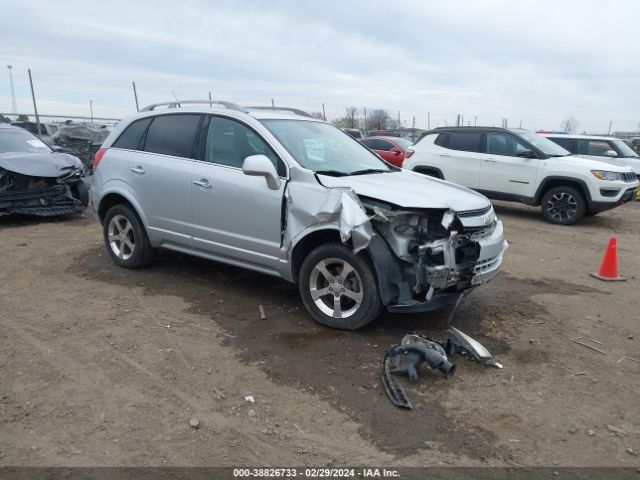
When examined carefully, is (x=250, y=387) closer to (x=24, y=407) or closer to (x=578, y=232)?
(x=24, y=407)

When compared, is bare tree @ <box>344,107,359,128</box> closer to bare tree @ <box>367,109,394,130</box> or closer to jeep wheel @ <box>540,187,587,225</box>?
bare tree @ <box>367,109,394,130</box>

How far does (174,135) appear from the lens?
559 cm

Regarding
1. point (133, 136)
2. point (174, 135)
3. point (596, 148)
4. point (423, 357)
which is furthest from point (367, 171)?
point (596, 148)

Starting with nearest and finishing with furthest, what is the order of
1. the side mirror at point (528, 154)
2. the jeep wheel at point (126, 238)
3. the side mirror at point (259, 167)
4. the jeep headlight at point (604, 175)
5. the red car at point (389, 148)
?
1. the side mirror at point (259, 167)
2. the jeep wheel at point (126, 238)
3. the jeep headlight at point (604, 175)
4. the side mirror at point (528, 154)
5. the red car at point (389, 148)

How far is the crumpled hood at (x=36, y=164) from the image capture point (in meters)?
8.61

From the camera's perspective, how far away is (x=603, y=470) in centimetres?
281

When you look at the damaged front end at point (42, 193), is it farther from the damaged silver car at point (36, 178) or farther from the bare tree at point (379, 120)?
the bare tree at point (379, 120)

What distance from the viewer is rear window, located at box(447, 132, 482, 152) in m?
11.2

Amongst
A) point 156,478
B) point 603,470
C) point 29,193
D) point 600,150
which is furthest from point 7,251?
point 600,150

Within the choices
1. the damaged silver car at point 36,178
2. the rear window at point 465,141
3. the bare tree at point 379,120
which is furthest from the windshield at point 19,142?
the bare tree at point 379,120

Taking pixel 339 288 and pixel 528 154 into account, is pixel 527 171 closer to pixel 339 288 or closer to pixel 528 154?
pixel 528 154

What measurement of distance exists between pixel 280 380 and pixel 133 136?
369 cm

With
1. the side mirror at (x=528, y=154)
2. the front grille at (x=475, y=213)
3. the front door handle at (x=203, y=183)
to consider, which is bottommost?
the front grille at (x=475, y=213)

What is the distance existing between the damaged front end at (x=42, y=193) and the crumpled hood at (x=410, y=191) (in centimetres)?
650
